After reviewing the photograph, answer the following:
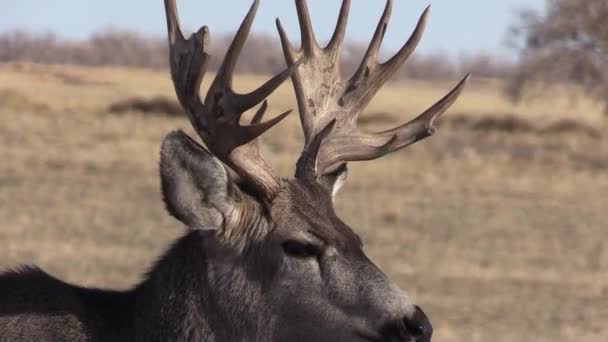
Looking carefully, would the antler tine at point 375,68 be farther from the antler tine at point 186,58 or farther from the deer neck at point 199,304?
the deer neck at point 199,304

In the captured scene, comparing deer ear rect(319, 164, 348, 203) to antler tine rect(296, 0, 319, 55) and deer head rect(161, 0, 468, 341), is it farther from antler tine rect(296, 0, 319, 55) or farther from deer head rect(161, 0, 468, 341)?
antler tine rect(296, 0, 319, 55)

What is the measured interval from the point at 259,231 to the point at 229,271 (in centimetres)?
21

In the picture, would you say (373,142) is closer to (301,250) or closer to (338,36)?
(338,36)

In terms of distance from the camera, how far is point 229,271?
5.53 meters

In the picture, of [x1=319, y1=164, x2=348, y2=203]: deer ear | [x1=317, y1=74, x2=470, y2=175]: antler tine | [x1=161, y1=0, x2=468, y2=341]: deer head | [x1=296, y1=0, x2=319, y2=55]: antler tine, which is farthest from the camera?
[x1=296, y1=0, x2=319, y2=55]: antler tine

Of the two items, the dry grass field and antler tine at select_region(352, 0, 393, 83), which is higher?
antler tine at select_region(352, 0, 393, 83)

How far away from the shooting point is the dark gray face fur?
5375 mm

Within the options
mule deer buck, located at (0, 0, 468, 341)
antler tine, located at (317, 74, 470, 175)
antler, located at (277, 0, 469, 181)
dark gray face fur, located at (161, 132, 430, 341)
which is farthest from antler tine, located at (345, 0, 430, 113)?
dark gray face fur, located at (161, 132, 430, 341)

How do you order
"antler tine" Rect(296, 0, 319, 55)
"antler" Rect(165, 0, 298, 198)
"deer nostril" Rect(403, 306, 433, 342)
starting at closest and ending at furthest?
"deer nostril" Rect(403, 306, 433, 342), "antler" Rect(165, 0, 298, 198), "antler tine" Rect(296, 0, 319, 55)

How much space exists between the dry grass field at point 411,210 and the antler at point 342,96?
414 cm

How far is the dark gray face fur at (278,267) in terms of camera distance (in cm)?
538

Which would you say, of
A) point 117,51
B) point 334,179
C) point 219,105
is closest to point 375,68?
point 334,179

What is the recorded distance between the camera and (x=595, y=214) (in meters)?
22.3

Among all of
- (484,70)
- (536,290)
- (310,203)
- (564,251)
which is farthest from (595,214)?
(484,70)
